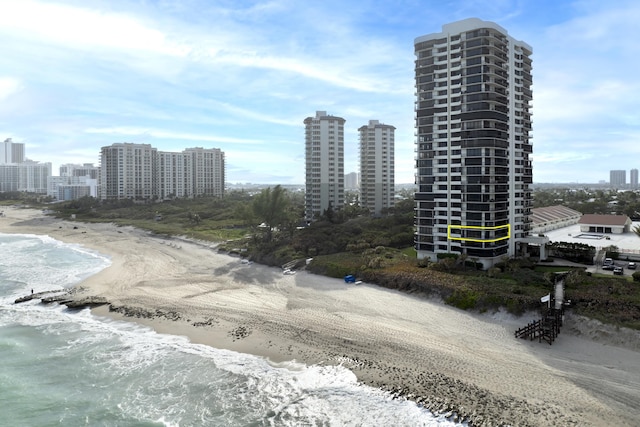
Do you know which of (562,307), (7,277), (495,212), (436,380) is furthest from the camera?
(7,277)

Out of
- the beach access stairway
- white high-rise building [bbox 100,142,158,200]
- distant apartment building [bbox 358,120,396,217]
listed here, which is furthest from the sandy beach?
white high-rise building [bbox 100,142,158,200]

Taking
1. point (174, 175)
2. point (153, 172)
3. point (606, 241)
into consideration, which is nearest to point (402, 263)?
point (606, 241)

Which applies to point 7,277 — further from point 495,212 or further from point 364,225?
point 495,212

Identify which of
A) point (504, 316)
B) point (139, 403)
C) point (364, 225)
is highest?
point (364, 225)

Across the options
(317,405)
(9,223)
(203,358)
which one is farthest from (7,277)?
(9,223)

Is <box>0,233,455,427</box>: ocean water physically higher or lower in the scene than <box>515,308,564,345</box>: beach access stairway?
lower

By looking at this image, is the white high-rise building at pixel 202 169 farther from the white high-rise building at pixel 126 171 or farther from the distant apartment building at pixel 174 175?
the white high-rise building at pixel 126 171

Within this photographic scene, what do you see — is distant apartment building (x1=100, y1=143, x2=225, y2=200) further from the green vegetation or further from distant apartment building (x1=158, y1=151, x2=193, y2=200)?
the green vegetation

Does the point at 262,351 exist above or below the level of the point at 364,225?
below
